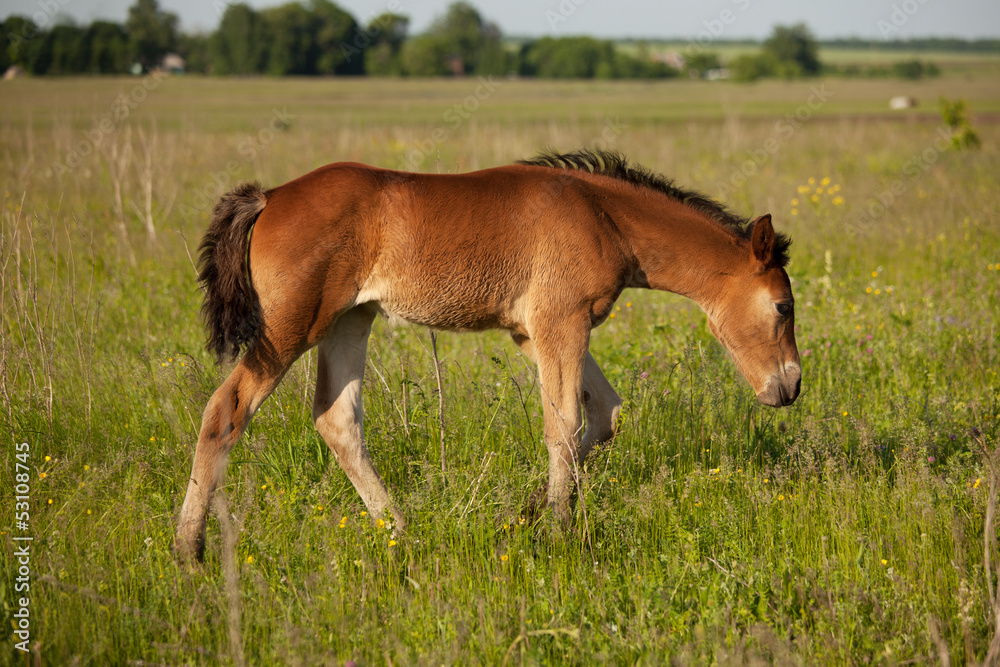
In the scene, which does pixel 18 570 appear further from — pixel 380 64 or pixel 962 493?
pixel 380 64

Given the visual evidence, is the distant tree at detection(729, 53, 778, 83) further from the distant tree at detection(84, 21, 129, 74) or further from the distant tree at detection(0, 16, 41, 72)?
the distant tree at detection(0, 16, 41, 72)

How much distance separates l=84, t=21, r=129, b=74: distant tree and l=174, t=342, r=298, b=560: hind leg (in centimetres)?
1238

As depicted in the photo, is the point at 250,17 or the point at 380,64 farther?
the point at 380,64

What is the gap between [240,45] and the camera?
46.8 meters

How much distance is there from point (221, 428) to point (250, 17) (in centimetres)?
5308

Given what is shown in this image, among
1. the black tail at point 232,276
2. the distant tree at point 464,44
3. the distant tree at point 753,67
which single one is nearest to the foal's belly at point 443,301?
the black tail at point 232,276

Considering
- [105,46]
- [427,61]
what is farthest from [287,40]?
[105,46]

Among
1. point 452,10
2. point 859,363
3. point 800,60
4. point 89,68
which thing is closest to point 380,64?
point 452,10

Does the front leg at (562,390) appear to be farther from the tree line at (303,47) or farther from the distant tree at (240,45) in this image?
the distant tree at (240,45)

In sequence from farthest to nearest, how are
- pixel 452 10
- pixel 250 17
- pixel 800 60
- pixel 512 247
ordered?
1. pixel 800 60
2. pixel 452 10
3. pixel 250 17
4. pixel 512 247

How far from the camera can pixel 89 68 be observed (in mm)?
14570

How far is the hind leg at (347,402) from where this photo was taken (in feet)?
13.1

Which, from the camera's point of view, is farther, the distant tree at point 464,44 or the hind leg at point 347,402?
the distant tree at point 464,44
